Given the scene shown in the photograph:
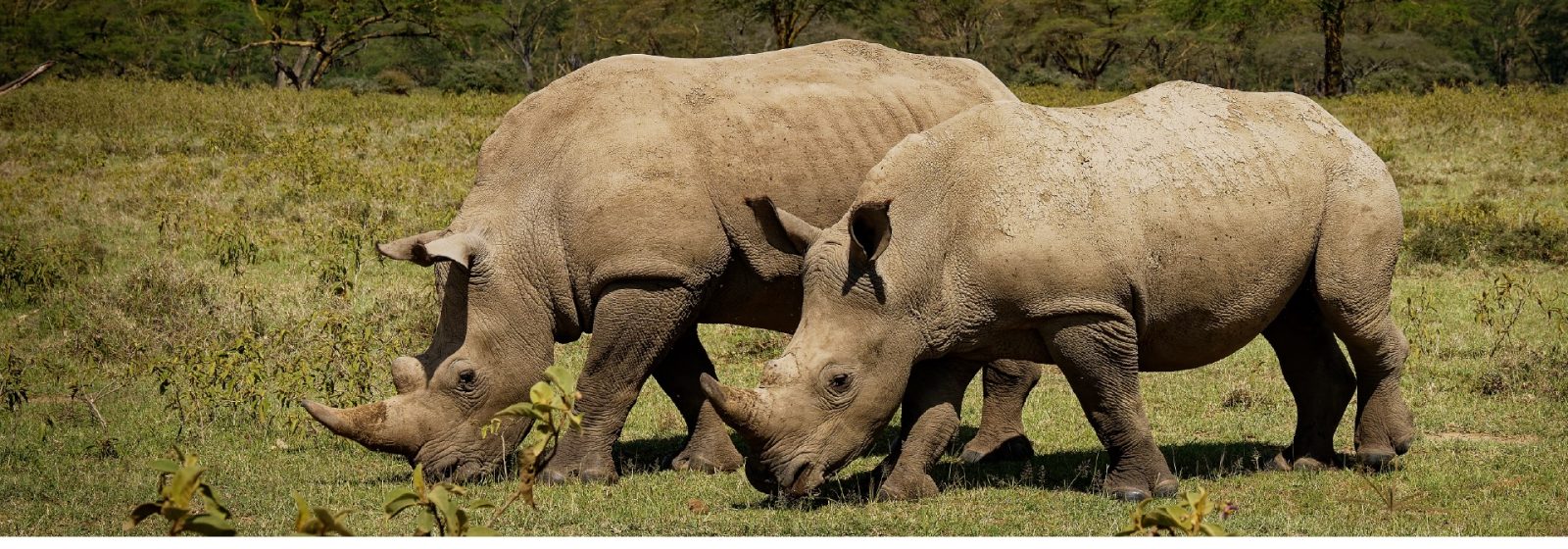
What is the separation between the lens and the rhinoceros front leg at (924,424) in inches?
301

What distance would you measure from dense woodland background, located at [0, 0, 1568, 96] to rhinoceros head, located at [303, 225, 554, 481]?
24.9 m

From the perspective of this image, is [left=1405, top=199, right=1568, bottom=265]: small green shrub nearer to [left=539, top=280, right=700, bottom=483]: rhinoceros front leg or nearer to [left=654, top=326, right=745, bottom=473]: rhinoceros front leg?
[left=654, top=326, right=745, bottom=473]: rhinoceros front leg

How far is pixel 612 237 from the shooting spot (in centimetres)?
835

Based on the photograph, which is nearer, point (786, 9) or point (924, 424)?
point (924, 424)

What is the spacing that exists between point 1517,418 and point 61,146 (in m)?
17.5

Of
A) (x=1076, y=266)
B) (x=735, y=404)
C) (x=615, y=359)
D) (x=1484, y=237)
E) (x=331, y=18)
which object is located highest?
(x=1076, y=266)

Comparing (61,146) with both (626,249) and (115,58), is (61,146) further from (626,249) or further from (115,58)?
(115,58)

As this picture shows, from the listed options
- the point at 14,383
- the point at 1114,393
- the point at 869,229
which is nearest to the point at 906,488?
the point at 1114,393

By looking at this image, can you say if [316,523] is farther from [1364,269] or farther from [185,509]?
[1364,269]

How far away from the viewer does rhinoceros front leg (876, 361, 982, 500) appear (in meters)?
7.64

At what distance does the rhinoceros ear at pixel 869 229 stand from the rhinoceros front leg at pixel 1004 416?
230 cm

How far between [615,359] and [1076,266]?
2.53 metres

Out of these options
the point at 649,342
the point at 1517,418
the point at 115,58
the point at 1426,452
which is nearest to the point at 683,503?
the point at 649,342

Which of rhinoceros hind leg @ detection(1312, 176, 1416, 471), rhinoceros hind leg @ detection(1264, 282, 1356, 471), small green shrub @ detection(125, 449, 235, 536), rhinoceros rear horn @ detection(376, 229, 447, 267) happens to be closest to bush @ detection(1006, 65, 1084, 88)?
rhinoceros hind leg @ detection(1264, 282, 1356, 471)
